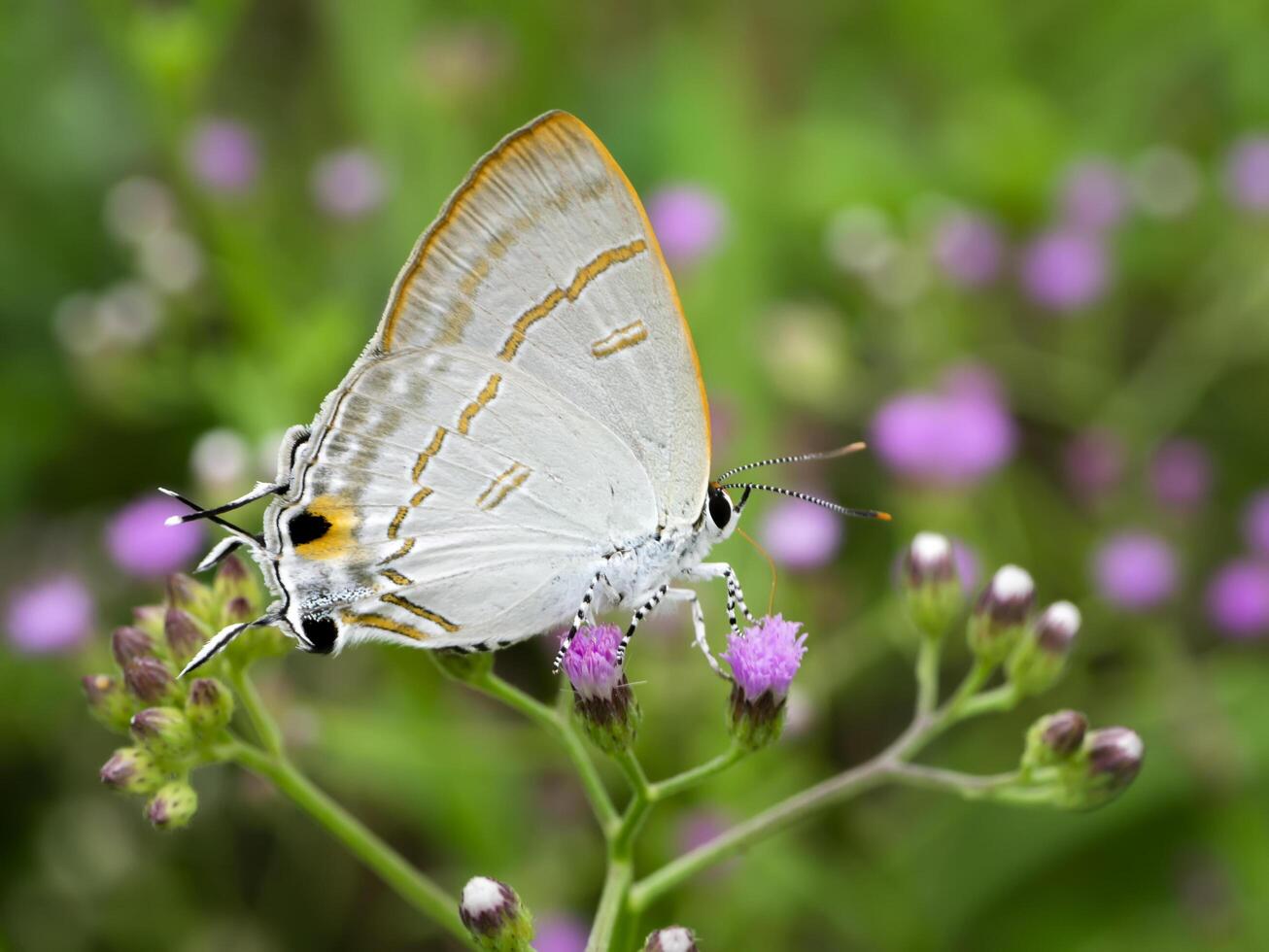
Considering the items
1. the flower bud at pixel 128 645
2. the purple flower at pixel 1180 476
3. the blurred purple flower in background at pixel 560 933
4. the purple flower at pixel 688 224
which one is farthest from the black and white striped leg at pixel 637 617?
the purple flower at pixel 1180 476

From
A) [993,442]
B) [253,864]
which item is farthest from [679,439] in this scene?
[253,864]

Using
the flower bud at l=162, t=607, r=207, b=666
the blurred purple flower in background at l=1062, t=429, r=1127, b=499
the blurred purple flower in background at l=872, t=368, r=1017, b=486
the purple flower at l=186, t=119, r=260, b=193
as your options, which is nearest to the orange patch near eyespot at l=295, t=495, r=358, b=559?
the flower bud at l=162, t=607, r=207, b=666

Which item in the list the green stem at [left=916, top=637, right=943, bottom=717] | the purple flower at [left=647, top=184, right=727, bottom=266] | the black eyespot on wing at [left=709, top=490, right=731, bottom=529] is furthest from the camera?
the purple flower at [left=647, top=184, right=727, bottom=266]

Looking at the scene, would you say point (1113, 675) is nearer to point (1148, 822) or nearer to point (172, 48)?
point (1148, 822)

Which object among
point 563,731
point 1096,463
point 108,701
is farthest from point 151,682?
point 1096,463

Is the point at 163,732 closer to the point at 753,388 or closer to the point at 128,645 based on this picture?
the point at 128,645

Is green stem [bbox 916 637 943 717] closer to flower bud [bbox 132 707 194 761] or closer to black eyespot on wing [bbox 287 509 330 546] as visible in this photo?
black eyespot on wing [bbox 287 509 330 546]
